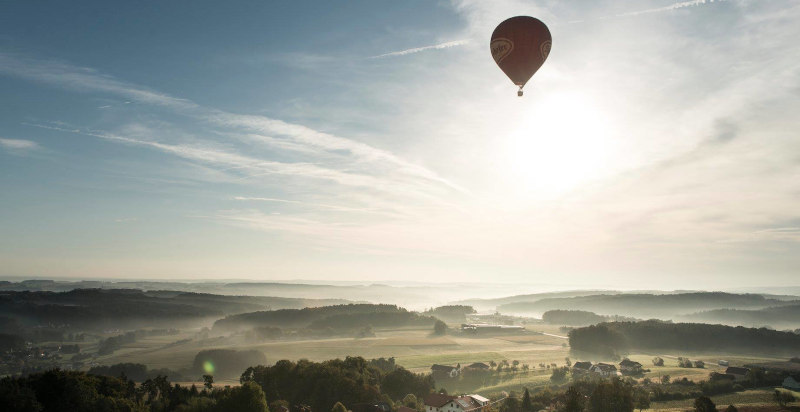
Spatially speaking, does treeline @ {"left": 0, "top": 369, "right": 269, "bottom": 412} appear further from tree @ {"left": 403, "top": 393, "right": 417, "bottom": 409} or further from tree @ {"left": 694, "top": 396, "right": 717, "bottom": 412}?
tree @ {"left": 694, "top": 396, "right": 717, "bottom": 412}

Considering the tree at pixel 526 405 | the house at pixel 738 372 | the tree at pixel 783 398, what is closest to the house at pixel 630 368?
the house at pixel 738 372

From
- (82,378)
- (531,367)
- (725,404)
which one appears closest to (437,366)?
(531,367)

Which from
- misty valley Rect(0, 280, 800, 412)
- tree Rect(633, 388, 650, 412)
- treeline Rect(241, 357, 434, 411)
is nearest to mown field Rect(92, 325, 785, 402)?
misty valley Rect(0, 280, 800, 412)

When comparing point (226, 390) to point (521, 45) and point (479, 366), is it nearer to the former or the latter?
point (521, 45)

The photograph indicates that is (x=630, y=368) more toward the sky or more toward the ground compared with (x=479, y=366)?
more toward the sky

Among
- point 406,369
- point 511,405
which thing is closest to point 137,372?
point 406,369

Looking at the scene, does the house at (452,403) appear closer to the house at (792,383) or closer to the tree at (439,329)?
the house at (792,383)

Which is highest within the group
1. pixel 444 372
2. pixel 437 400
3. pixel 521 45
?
pixel 521 45
